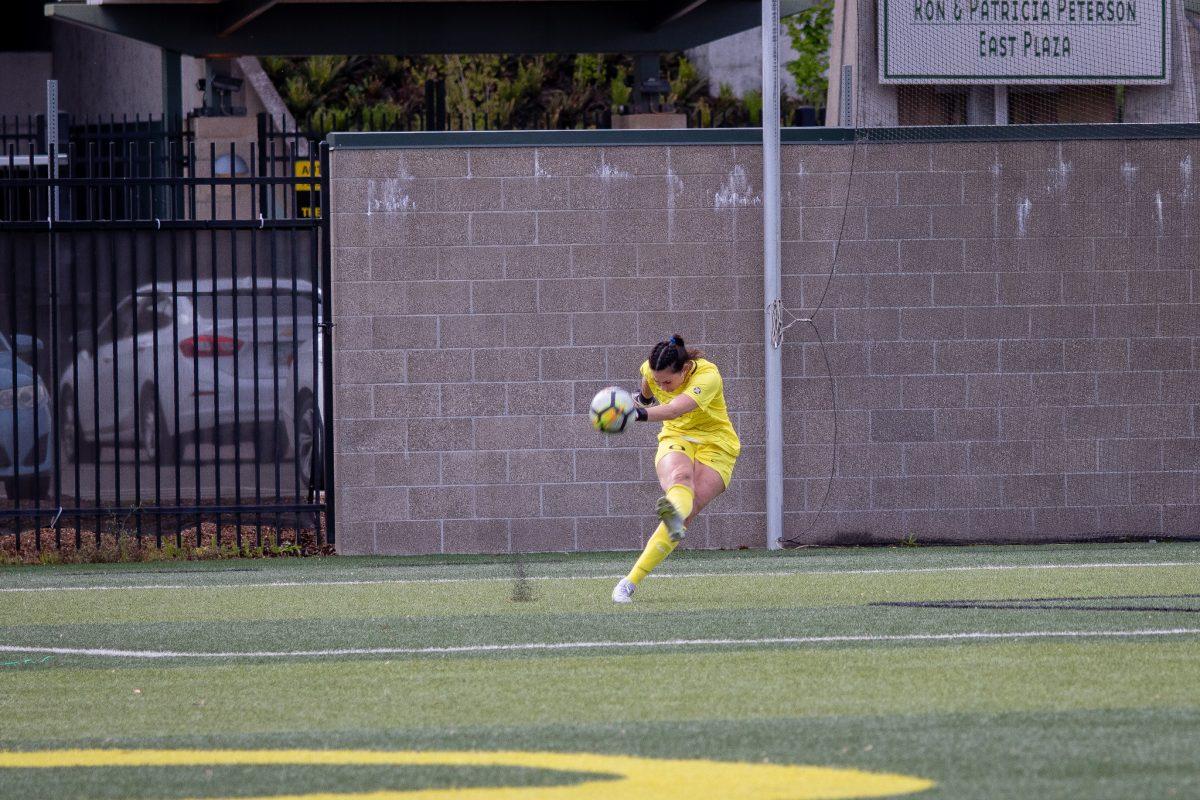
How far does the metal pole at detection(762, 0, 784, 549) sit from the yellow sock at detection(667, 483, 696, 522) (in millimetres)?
3659

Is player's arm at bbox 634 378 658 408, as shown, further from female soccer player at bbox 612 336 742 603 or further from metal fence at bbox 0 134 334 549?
metal fence at bbox 0 134 334 549

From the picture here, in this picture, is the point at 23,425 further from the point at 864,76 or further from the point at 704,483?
the point at 864,76

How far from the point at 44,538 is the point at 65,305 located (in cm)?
181

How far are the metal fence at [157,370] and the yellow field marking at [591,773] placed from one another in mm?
7802

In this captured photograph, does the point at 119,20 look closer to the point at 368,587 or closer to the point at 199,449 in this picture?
the point at 199,449

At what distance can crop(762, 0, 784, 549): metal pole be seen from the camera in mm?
12758

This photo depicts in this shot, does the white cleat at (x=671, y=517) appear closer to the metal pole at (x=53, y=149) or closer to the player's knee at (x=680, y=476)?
the player's knee at (x=680, y=476)

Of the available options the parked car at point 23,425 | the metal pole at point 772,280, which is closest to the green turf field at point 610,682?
the metal pole at point 772,280

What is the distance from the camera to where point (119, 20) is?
16.5 meters

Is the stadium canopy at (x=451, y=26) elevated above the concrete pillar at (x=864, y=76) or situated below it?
above

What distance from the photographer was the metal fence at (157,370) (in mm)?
13078

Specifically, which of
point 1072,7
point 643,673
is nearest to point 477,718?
point 643,673

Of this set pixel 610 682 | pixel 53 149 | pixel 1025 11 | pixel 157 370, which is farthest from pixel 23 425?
pixel 1025 11

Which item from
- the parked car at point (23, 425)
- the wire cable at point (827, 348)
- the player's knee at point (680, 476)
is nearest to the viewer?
the player's knee at point (680, 476)
